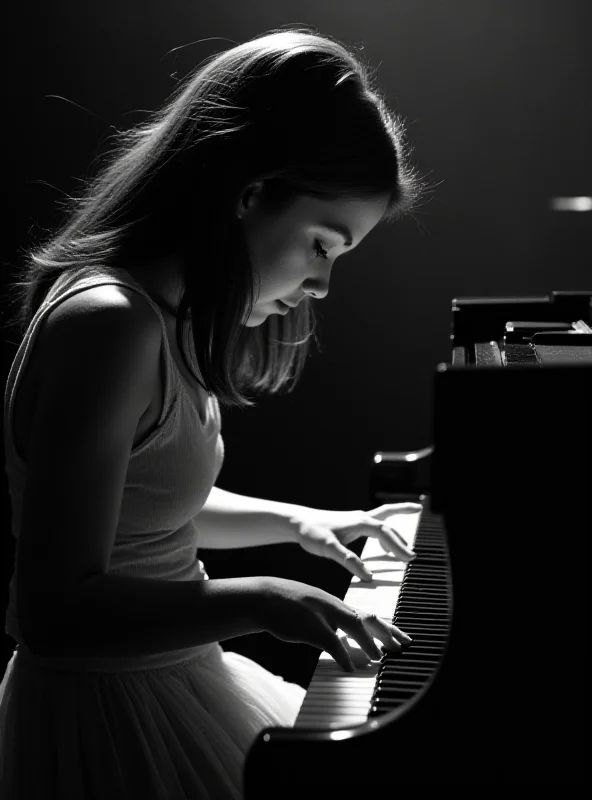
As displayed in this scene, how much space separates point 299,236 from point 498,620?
1.79 feet

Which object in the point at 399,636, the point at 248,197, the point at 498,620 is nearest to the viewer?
the point at 498,620

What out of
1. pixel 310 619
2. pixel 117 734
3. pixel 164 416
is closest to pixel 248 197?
pixel 164 416

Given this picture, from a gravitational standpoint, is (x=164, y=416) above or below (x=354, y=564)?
above

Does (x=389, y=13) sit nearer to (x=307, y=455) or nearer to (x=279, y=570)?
(x=307, y=455)

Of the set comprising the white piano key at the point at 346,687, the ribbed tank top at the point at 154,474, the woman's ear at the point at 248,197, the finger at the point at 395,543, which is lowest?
the white piano key at the point at 346,687

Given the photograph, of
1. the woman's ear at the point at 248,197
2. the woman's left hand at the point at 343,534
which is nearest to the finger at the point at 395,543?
the woman's left hand at the point at 343,534

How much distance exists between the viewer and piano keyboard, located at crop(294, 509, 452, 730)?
81cm

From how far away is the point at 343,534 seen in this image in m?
1.37

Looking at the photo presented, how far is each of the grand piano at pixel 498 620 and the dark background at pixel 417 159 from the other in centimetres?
189

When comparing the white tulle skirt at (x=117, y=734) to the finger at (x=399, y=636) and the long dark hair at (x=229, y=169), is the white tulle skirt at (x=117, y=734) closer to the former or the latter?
the finger at (x=399, y=636)

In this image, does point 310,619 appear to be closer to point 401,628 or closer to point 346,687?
point 346,687

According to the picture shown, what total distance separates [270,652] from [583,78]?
1781 mm

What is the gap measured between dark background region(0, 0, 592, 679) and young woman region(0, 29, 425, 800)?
149 cm

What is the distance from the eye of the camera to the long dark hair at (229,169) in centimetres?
101
